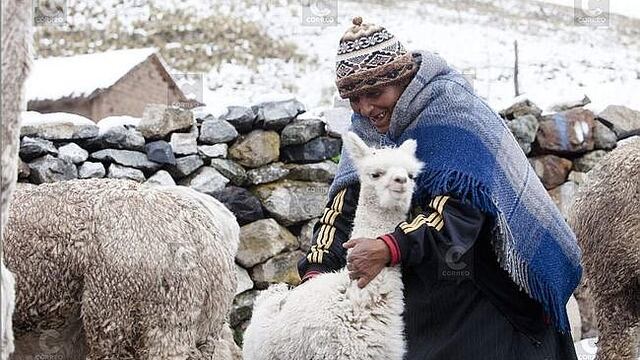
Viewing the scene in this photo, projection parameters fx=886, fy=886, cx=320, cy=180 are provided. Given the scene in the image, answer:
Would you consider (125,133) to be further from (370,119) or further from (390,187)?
(390,187)

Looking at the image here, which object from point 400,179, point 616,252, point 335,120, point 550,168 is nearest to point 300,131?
point 335,120

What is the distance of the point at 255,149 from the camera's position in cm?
615

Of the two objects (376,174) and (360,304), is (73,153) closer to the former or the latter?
(376,174)

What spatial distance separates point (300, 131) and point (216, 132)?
0.60m

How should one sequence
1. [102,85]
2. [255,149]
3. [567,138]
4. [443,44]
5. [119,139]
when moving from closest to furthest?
1. [119,139]
2. [255,149]
3. [567,138]
4. [102,85]
5. [443,44]

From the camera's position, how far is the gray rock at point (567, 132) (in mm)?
6930

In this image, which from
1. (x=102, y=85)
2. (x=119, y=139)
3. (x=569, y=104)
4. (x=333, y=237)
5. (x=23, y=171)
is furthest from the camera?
(x=102, y=85)

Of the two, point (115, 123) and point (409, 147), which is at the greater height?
point (409, 147)

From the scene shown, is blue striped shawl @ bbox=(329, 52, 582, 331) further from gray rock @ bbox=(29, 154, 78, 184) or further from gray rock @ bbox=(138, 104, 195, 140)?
gray rock @ bbox=(138, 104, 195, 140)

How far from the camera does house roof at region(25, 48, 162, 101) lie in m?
8.84

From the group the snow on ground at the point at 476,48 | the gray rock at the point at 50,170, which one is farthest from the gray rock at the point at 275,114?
the snow on ground at the point at 476,48

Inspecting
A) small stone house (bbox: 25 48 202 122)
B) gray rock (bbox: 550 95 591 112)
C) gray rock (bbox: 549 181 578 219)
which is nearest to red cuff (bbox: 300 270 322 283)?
gray rock (bbox: 549 181 578 219)

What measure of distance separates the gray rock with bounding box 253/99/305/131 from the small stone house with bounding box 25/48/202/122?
203 cm

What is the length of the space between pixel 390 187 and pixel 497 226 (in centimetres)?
45
